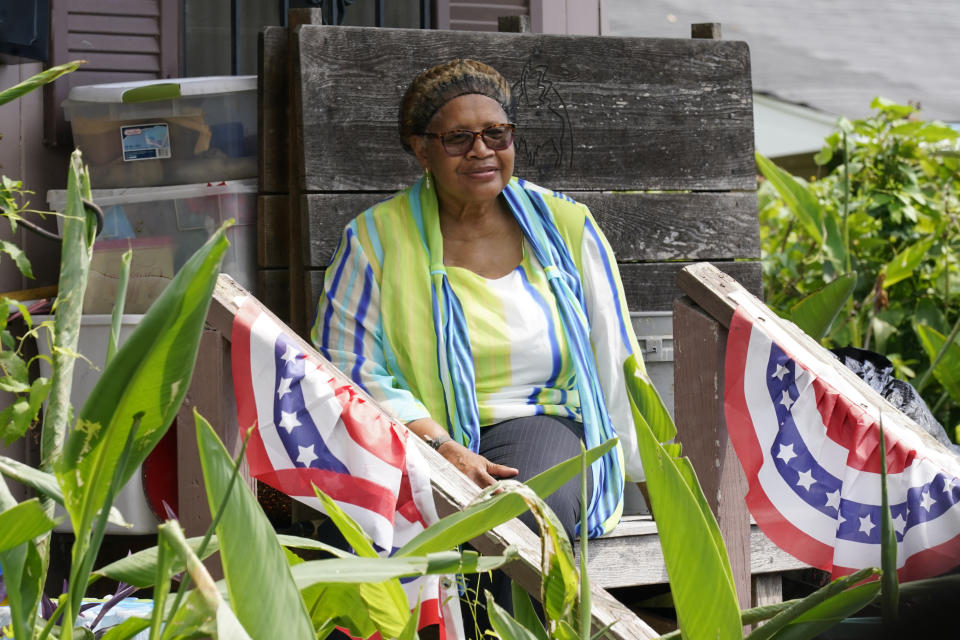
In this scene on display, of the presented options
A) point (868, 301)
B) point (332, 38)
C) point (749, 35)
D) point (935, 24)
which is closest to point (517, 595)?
point (332, 38)

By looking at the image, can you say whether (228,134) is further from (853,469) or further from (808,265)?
(808,265)

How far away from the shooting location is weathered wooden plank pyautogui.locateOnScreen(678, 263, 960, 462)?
1462 millimetres

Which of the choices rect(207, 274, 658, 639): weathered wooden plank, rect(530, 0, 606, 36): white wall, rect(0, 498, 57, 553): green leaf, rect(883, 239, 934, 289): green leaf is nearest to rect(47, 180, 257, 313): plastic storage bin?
rect(207, 274, 658, 639): weathered wooden plank

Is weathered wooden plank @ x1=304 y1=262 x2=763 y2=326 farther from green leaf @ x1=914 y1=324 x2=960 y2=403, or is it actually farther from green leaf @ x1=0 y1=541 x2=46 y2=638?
green leaf @ x1=0 y1=541 x2=46 y2=638

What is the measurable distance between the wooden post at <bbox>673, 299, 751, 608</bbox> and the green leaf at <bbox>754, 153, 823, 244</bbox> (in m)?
1.18

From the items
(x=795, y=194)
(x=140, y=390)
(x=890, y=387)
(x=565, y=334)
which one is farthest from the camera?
(x=795, y=194)

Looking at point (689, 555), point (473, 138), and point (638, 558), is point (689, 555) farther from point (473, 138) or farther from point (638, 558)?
point (473, 138)

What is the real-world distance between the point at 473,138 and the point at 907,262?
1.71m

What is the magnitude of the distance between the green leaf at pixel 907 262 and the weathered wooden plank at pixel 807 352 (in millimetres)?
1812

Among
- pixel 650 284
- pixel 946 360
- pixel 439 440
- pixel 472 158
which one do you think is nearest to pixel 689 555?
pixel 439 440

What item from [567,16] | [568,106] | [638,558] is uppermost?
[567,16]

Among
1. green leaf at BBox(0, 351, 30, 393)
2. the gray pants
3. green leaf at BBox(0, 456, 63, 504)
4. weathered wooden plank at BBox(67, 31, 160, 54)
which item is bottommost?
the gray pants

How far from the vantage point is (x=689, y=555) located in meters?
0.85

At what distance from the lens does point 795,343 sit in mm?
1681
